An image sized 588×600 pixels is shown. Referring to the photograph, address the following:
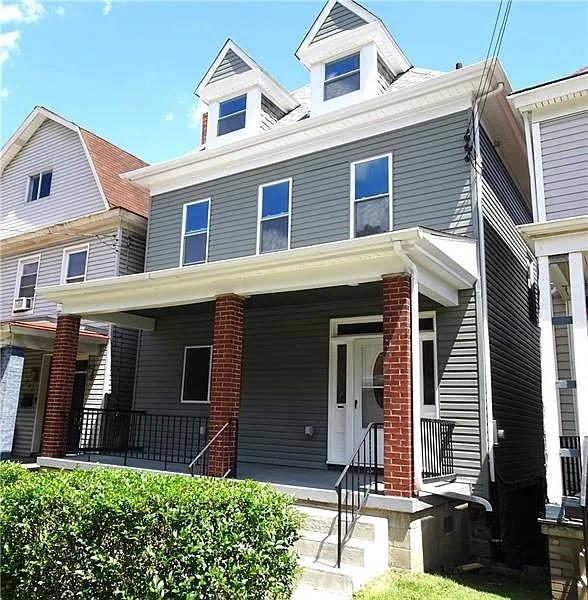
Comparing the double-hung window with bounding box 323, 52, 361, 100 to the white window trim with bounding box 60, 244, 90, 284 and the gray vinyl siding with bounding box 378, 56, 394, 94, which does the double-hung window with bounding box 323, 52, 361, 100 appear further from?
the white window trim with bounding box 60, 244, 90, 284

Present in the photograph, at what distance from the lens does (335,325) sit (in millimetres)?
9914

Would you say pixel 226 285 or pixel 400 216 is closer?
pixel 226 285

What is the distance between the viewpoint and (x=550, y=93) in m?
7.61

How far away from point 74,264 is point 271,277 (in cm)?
831

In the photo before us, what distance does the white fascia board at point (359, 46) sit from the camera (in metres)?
10.5

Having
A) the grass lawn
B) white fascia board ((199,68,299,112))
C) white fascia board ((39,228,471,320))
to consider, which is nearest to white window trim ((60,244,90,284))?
white fascia board ((39,228,471,320))

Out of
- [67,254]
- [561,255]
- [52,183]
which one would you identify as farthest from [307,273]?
[52,183]

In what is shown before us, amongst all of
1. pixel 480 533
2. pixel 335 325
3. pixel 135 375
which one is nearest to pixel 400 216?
pixel 335 325

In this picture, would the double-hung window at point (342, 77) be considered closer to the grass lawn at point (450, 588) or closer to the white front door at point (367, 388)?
the white front door at point (367, 388)

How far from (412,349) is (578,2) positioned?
16.6 ft

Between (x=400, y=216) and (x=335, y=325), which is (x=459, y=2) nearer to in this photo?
(x=400, y=216)

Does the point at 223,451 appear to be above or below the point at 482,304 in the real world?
below

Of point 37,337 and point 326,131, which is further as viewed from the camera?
point 37,337

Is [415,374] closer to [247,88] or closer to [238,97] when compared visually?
[247,88]
